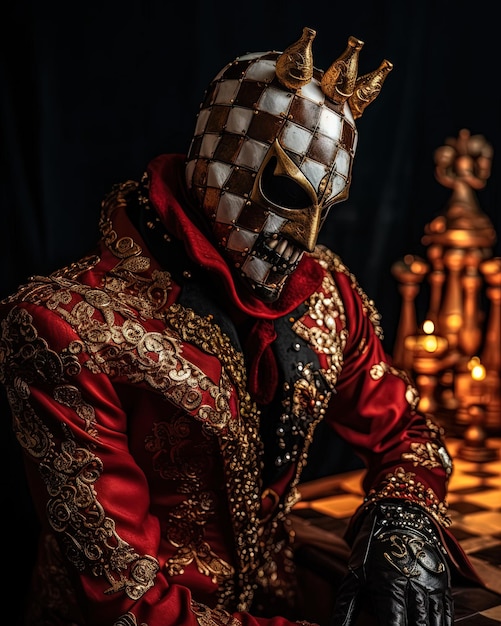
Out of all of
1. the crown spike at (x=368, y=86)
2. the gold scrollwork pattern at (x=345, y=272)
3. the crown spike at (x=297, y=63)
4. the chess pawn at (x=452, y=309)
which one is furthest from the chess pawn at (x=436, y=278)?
the crown spike at (x=297, y=63)

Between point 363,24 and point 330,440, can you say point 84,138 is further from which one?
point 330,440

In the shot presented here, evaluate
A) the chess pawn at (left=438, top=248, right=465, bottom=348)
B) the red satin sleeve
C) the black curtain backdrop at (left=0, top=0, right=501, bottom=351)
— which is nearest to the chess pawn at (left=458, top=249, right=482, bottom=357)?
the chess pawn at (left=438, top=248, right=465, bottom=348)

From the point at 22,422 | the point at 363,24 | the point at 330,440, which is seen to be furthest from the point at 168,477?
the point at 363,24

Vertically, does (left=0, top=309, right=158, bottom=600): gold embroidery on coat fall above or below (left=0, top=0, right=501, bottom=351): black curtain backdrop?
below

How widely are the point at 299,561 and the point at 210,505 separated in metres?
0.27

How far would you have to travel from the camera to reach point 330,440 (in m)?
1.94

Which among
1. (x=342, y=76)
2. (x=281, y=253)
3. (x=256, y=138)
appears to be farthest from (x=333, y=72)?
(x=281, y=253)

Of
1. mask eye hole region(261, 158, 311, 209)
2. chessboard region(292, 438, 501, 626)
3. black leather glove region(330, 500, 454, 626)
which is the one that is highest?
mask eye hole region(261, 158, 311, 209)

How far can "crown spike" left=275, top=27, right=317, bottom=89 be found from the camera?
1124mm

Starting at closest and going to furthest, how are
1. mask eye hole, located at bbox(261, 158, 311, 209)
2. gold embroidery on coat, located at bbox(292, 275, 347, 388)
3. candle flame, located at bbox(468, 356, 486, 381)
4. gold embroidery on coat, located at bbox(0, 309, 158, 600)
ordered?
gold embroidery on coat, located at bbox(0, 309, 158, 600)
mask eye hole, located at bbox(261, 158, 311, 209)
gold embroidery on coat, located at bbox(292, 275, 347, 388)
candle flame, located at bbox(468, 356, 486, 381)

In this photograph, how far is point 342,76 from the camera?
117 cm

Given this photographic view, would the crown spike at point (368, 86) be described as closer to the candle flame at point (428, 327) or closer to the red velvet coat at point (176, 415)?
the red velvet coat at point (176, 415)

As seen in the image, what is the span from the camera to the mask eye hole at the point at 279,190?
1166mm

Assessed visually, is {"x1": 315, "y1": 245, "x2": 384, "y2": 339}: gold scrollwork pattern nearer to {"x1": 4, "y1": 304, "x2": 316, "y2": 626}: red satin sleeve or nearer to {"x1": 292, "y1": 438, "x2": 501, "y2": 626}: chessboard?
{"x1": 292, "y1": 438, "x2": 501, "y2": 626}: chessboard
